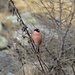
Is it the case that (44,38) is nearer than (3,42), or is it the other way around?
(44,38)

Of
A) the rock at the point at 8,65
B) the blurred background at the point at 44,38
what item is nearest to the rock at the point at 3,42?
the blurred background at the point at 44,38

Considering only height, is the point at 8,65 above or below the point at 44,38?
below

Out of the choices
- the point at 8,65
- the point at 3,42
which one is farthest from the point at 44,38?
the point at 3,42

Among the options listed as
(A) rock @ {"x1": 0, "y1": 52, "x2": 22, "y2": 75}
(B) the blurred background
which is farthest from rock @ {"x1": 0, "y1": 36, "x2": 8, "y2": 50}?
(A) rock @ {"x1": 0, "y1": 52, "x2": 22, "y2": 75}

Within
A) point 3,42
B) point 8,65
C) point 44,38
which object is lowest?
point 3,42

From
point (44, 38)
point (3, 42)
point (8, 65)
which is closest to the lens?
point (44, 38)

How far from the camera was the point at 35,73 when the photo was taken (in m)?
8.42

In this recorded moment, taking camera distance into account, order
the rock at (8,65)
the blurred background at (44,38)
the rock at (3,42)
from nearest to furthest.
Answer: the blurred background at (44,38) < the rock at (8,65) < the rock at (3,42)

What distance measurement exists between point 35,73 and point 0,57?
4.50 metres

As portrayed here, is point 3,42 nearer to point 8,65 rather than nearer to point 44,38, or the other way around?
point 8,65

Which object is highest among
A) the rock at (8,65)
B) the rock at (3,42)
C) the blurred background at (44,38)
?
the blurred background at (44,38)

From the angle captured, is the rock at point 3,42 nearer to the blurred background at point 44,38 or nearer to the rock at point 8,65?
the blurred background at point 44,38

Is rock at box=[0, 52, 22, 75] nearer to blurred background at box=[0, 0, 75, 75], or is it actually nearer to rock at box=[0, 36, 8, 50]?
blurred background at box=[0, 0, 75, 75]

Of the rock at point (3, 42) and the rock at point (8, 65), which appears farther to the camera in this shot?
the rock at point (3, 42)
